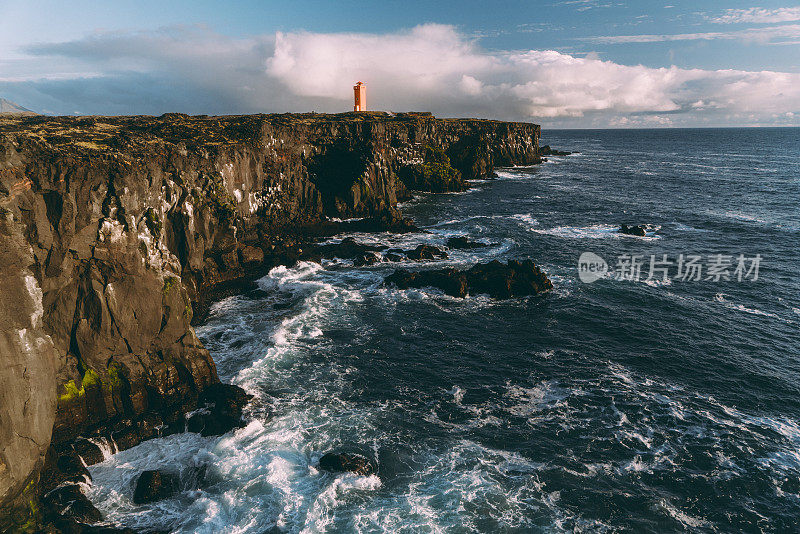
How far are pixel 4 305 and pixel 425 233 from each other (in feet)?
198

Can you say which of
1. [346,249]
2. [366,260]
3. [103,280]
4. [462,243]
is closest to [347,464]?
[103,280]

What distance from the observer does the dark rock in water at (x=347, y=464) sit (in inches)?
991

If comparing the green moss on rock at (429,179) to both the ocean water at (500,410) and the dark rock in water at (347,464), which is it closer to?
the ocean water at (500,410)

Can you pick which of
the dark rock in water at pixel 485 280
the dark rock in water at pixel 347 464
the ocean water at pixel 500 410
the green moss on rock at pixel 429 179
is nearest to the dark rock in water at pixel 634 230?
the ocean water at pixel 500 410

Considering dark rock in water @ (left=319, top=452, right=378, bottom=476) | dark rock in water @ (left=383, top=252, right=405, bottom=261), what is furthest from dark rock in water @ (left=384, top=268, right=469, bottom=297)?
dark rock in water @ (left=319, top=452, right=378, bottom=476)

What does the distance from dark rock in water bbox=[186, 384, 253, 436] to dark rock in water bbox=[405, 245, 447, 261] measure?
34.9 meters

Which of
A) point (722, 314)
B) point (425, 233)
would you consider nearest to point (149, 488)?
point (722, 314)

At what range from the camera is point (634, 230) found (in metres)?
73.2

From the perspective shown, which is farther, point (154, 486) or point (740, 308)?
point (740, 308)

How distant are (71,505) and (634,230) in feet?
262

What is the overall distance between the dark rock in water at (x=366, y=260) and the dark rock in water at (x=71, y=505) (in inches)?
1628

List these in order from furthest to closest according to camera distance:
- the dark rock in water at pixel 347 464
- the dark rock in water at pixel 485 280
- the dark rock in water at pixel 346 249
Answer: the dark rock in water at pixel 346 249 < the dark rock in water at pixel 485 280 < the dark rock in water at pixel 347 464

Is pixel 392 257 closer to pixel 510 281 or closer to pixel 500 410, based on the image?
pixel 510 281

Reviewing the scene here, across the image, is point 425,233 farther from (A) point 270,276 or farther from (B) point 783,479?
(B) point 783,479
